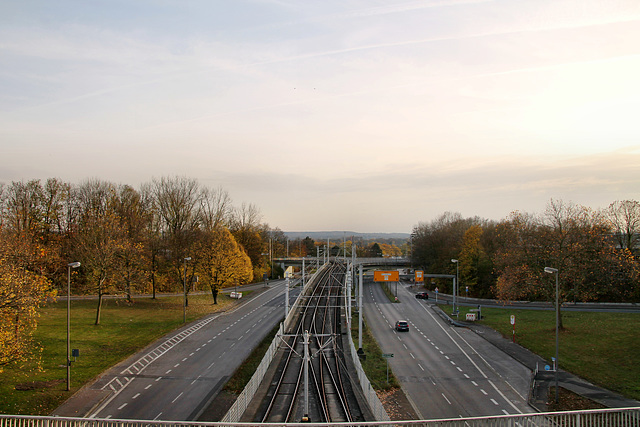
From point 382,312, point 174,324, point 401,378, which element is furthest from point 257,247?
point 401,378

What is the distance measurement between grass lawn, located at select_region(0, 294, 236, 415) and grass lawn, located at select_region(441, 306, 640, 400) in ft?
96.1

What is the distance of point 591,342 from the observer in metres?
31.6

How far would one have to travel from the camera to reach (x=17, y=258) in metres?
29.6

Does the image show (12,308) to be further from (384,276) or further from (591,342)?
(591,342)

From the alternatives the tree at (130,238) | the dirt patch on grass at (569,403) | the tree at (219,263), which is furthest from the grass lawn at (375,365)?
the tree at (130,238)

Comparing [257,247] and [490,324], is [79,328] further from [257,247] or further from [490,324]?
[257,247]

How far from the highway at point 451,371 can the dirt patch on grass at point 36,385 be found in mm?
19378

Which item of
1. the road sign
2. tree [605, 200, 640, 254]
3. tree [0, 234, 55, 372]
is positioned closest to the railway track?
the road sign

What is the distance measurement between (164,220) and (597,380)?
55.8 m

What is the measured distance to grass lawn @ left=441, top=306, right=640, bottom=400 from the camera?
80.3ft

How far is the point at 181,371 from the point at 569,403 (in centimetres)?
2184

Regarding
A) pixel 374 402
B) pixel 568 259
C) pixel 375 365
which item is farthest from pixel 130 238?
pixel 568 259

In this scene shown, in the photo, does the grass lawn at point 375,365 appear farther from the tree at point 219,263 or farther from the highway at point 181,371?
the tree at point 219,263

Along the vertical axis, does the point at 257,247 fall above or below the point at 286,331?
above
